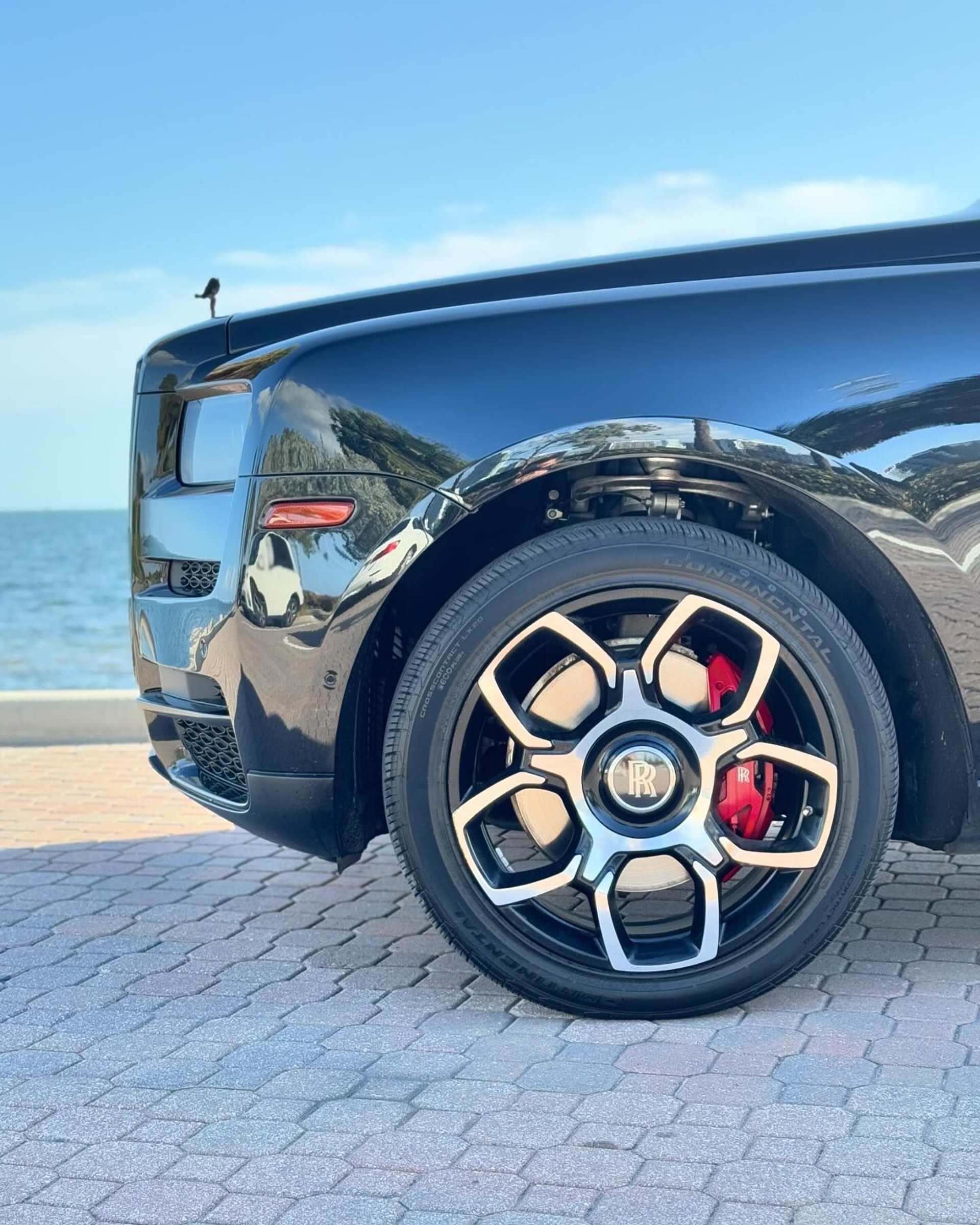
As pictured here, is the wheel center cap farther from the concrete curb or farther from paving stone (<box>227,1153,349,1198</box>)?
the concrete curb

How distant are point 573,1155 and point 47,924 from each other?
6.43 feet

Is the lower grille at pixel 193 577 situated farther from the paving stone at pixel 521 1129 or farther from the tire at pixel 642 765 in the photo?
the paving stone at pixel 521 1129

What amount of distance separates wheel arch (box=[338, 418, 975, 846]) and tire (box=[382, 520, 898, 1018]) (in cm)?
11

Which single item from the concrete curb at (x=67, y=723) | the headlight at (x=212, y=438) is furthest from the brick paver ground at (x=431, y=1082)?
the concrete curb at (x=67, y=723)

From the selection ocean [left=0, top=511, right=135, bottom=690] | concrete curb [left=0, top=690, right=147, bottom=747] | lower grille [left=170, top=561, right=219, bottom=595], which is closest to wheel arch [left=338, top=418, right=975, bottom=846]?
lower grille [left=170, top=561, right=219, bottom=595]

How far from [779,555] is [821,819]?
58 centimetres

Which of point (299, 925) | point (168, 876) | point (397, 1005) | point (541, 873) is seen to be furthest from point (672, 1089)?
point (168, 876)

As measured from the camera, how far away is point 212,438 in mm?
3184

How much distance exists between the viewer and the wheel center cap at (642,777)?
9.00ft

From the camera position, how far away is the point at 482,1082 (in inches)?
98.1

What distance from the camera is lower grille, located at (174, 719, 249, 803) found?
3.06 m

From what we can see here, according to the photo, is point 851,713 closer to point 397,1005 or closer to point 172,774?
point 397,1005

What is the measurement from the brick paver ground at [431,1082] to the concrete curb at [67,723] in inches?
126

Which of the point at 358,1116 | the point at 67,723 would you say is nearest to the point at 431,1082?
the point at 358,1116
